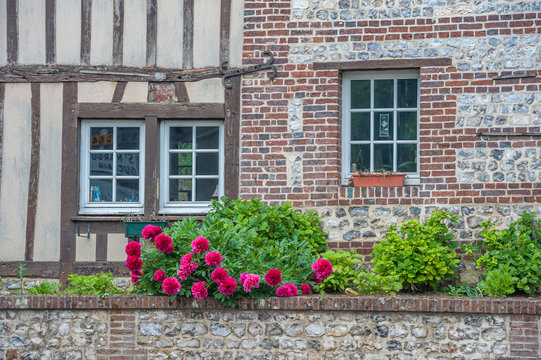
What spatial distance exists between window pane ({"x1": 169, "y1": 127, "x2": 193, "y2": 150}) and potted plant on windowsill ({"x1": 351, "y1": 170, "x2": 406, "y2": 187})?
222cm

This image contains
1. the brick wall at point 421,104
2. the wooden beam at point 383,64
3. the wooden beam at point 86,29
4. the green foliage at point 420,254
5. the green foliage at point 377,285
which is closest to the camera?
the green foliage at point 377,285

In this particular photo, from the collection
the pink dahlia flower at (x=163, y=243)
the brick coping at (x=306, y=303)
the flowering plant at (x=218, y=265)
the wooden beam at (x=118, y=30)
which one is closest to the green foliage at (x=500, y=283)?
the brick coping at (x=306, y=303)

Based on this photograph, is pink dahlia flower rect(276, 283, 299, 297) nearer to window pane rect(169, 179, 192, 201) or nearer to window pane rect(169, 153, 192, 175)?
window pane rect(169, 179, 192, 201)

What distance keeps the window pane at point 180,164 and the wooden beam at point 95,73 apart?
3.22 feet

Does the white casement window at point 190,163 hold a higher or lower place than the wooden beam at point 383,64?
lower

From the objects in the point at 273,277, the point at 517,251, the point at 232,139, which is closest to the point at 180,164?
the point at 232,139

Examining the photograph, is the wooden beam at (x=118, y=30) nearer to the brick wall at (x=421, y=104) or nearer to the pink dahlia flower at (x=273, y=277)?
the brick wall at (x=421, y=104)

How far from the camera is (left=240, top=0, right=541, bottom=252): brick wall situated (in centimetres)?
968

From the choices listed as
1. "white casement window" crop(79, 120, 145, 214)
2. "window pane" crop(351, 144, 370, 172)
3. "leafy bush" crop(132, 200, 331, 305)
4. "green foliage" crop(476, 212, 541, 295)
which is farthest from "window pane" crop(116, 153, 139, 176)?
"green foliage" crop(476, 212, 541, 295)

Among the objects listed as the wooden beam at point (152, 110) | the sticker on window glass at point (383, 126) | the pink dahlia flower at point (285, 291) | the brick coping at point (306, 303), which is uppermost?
the wooden beam at point (152, 110)

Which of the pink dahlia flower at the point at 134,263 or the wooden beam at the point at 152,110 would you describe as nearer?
the pink dahlia flower at the point at 134,263

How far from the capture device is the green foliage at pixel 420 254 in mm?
8984

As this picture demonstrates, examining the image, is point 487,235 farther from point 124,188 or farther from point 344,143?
point 124,188

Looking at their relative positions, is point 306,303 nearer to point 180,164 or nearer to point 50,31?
point 180,164
